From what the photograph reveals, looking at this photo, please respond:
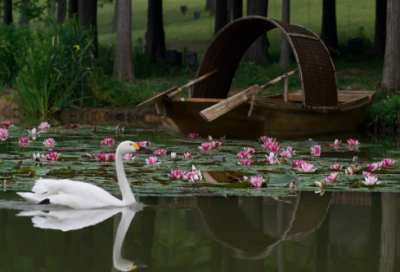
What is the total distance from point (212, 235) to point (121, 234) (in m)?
0.72

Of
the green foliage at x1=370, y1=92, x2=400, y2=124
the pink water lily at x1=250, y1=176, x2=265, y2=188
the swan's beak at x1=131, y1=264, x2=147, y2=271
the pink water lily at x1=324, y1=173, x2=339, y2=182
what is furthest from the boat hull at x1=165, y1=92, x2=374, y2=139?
the swan's beak at x1=131, y1=264, x2=147, y2=271

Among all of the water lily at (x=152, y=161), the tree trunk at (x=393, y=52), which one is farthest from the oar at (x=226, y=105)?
the tree trunk at (x=393, y=52)

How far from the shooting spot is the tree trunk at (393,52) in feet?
67.0

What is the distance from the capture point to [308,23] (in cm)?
5003

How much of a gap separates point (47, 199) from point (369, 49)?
92.2 ft

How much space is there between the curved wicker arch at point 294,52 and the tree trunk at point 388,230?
7320 millimetres

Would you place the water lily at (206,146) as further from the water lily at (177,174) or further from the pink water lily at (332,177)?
the pink water lily at (332,177)

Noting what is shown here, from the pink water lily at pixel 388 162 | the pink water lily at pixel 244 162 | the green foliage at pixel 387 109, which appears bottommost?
the green foliage at pixel 387 109

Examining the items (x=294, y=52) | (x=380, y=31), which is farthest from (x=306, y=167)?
(x=380, y=31)

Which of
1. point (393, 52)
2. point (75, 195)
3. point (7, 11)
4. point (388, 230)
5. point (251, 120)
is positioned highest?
point (7, 11)

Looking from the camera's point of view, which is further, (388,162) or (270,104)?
(270,104)

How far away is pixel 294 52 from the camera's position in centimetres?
1603

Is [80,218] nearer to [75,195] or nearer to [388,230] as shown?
[75,195]

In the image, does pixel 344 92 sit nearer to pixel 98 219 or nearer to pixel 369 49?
pixel 98 219
